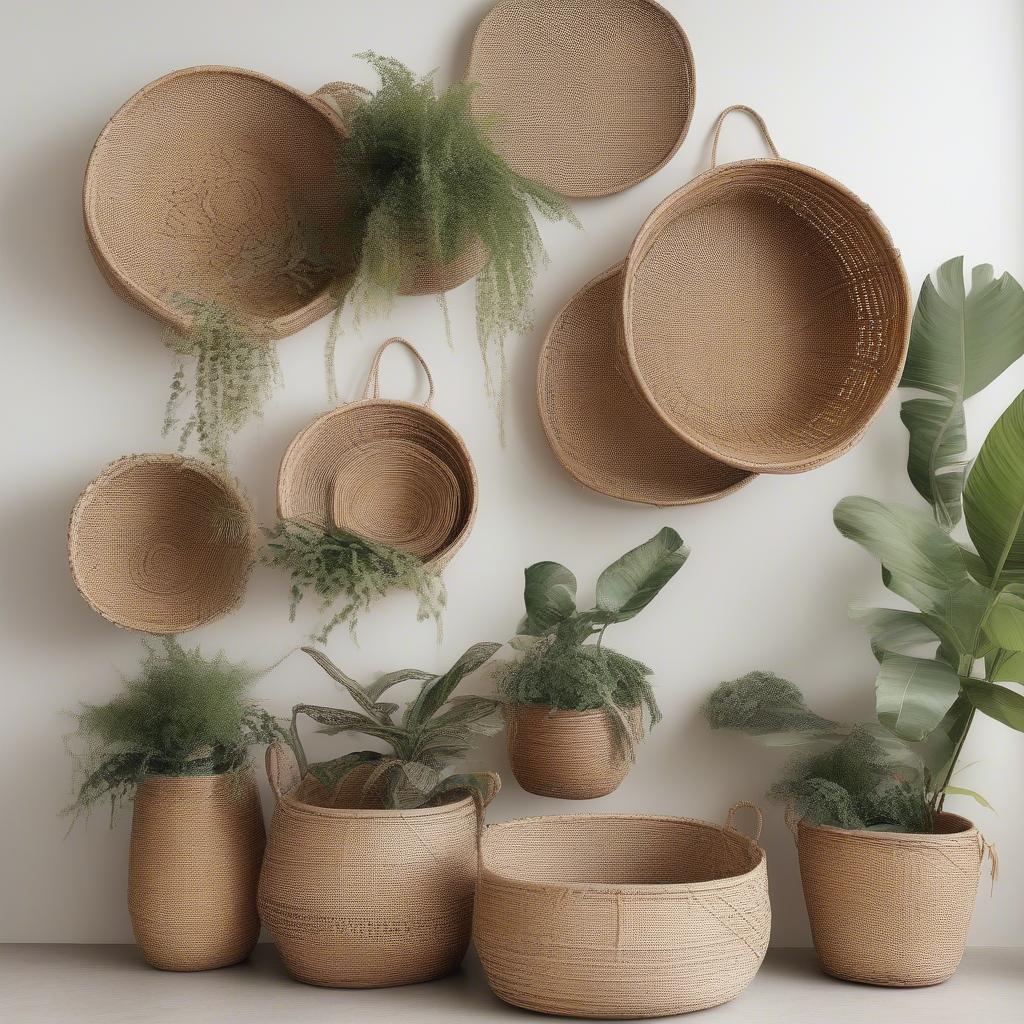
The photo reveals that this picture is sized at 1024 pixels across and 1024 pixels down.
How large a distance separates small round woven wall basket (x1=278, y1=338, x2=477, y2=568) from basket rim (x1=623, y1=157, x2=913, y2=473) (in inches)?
16.5

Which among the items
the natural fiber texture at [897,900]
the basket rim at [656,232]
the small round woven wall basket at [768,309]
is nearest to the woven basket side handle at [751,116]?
the small round woven wall basket at [768,309]

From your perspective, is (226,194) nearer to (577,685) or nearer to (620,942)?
(577,685)

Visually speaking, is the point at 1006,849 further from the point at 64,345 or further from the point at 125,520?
the point at 64,345

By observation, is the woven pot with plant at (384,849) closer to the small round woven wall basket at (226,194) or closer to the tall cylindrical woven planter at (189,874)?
the tall cylindrical woven planter at (189,874)

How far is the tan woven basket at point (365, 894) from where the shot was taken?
196cm

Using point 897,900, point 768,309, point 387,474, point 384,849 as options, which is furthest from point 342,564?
point 897,900

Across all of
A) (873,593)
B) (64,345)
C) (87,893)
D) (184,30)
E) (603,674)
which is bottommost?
(87,893)

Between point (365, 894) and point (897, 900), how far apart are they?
941 millimetres

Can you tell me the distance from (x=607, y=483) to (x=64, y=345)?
1182 millimetres

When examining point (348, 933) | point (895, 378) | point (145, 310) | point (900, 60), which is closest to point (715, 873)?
point (348, 933)

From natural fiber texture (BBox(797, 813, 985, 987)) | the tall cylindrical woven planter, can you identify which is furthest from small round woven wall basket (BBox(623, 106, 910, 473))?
the tall cylindrical woven planter

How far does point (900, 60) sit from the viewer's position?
249 centimetres

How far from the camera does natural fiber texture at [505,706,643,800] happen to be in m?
2.12

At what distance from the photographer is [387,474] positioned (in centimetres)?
237
